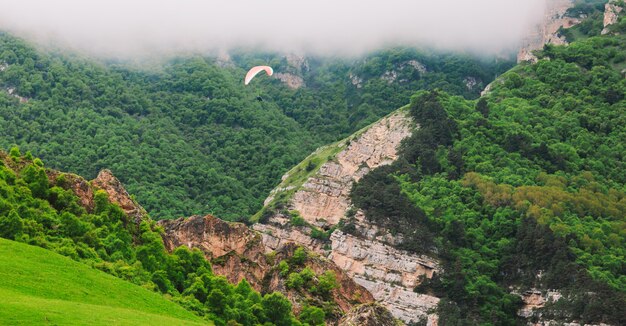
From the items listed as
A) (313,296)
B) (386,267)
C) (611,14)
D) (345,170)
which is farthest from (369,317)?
(611,14)

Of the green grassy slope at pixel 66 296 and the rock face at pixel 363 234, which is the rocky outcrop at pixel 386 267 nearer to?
the rock face at pixel 363 234

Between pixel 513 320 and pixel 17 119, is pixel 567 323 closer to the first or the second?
pixel 513 320

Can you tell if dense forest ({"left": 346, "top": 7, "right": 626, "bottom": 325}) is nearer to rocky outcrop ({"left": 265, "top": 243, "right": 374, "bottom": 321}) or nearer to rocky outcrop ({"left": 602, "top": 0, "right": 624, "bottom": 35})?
rocky outcrop ({"left": 602, "top": 0, "right": 624, "bottom": 35})

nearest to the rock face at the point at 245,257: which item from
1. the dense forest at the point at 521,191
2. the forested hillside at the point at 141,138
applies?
the dense forest at the point at 521,191

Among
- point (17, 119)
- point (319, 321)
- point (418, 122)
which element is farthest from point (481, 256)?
point (17, 119)

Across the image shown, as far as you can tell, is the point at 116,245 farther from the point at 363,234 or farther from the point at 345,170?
the point at 345,170
